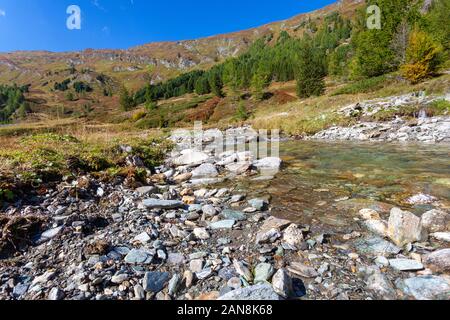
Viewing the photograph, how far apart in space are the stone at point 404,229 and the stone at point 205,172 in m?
4.00

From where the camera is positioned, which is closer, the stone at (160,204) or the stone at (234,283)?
the stone at (234,283)

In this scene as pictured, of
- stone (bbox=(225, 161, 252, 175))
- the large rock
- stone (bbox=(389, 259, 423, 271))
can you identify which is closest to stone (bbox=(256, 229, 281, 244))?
stone (bbox=(389, 259, 423, 271))

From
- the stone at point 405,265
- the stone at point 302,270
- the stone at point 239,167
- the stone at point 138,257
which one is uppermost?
the stone at point 239,167

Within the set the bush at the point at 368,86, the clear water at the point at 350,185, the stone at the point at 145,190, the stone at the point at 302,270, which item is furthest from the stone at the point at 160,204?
the bush at the point at 368,86

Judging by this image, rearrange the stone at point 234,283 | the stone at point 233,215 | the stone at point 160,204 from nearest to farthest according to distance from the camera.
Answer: the stone at point 234,283, the stone at point 233,215, the stone at point 160,204

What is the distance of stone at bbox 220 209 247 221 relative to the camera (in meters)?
3.78

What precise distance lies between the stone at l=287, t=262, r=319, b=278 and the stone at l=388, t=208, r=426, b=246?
3.84 feet

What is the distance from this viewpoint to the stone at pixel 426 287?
210 centimetres

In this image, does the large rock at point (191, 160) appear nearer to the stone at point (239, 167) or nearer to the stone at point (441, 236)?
the stone at point (239, 167)

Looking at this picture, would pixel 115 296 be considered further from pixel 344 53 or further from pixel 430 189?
pixel 344 53

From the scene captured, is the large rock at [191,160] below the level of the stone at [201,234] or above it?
above

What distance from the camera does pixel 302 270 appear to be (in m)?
2.50

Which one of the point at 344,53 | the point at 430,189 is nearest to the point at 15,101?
the point at 344,53

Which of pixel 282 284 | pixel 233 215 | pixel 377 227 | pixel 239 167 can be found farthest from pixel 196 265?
pixel 239 167
